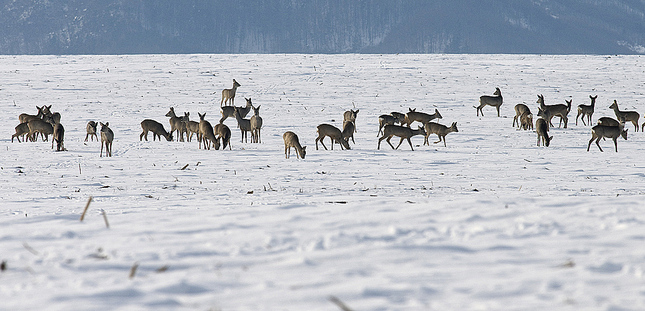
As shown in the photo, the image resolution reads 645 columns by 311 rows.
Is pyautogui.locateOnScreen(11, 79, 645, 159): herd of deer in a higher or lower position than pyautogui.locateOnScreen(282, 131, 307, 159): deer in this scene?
higher

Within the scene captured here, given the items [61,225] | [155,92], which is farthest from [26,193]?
[155,92]

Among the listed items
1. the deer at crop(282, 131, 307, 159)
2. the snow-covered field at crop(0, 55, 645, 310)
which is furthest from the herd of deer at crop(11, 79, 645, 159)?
the snow-covered field at crop(0, 55, 645, 310)

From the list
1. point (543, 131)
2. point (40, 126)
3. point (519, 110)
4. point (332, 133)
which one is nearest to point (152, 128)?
point (40, 126)

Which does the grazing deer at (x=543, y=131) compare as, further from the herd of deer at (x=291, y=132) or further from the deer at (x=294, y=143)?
the deer at (x=294, y=143)

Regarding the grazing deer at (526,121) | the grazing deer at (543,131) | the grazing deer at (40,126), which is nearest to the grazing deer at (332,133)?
the grazing deer at (543,131)

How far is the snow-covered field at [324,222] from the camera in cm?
421

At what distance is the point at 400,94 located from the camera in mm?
34281

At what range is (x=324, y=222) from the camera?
6.27m

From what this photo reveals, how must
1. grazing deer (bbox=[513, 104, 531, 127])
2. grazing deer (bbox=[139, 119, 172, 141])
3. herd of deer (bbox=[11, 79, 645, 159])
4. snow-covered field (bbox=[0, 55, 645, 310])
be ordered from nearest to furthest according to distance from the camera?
1. snow-covered field (bbox=[0, 55, 645, 310])
2. herd of deer (bbox=[11, 79, 645, 159])
3. grazing deer (bbox=[139, 119, 172, 141])
4. grazing deer (bbox=[513, 104, 531, 127])

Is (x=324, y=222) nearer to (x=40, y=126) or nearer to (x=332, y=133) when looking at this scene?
(x=332, y=133)

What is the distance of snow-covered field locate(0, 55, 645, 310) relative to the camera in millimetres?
4211

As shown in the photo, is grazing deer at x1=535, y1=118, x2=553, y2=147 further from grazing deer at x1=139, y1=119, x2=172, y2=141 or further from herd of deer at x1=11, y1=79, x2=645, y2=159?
grazing deer at x1=139, y1=119, x2=172, y2=141

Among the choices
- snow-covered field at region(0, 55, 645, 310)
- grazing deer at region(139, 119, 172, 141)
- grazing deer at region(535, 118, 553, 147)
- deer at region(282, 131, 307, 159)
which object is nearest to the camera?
snow-covered field at region(0, 55, 645, 310)

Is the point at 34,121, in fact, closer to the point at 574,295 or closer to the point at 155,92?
the point at 155,92
